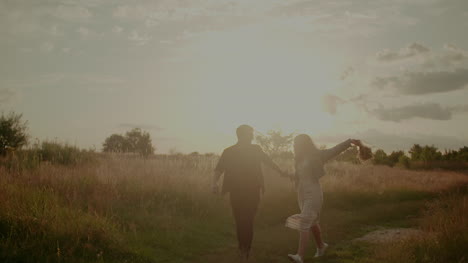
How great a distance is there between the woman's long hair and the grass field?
2108 millimetres

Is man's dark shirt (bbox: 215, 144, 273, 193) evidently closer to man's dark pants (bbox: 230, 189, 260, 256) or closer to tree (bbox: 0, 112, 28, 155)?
man's dark pants (bbox: 230, 189, 260, 256)

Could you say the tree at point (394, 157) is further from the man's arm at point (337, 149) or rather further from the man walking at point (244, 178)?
the man walking at point (244, 178)

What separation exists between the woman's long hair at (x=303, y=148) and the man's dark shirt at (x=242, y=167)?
0.73 m

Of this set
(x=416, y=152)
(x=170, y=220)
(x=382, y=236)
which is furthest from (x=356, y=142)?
(x=416, y=152)

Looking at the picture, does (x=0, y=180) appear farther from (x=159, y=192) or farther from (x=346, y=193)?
(x=346, y=193)

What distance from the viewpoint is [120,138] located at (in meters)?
65.3

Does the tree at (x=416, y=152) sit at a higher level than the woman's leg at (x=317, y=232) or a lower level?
higher

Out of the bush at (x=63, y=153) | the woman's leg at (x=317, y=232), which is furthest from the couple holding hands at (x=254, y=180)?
the bush at (x=63, y=153)

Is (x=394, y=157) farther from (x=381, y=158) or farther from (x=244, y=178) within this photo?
→ (x=244, y=178)

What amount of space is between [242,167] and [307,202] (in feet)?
4.42

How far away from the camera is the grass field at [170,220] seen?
8.06 meters

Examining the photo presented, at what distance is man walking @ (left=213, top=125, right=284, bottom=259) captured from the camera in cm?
819

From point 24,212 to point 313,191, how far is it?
5.62m

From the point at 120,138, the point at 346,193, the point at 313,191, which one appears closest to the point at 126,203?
the point at 313,191
